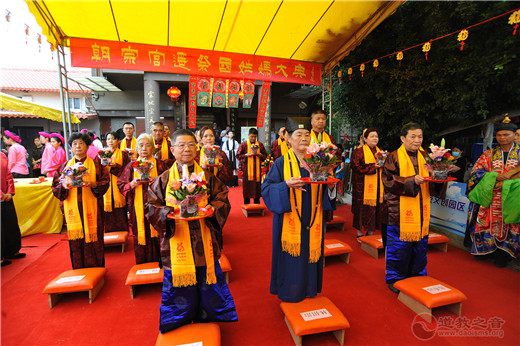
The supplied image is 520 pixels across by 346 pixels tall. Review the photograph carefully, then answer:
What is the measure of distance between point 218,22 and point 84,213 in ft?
13.1

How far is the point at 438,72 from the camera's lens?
5.91 m

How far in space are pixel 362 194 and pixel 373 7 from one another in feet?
11.2

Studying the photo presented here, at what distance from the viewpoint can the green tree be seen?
5098 mm

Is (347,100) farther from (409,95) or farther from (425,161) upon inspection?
(425,161)

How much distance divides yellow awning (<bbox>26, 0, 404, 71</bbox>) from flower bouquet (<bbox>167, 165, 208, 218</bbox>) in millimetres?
3703

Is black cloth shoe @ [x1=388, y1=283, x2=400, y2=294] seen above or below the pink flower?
below

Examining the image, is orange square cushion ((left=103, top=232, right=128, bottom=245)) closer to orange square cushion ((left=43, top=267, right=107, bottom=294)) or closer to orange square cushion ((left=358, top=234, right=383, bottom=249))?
orange square cushion ((left=43, top=267, right=107, bottom=294))

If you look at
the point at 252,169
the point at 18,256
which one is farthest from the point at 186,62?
the point at 18,256

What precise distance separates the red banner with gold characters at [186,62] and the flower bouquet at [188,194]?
4.05 m

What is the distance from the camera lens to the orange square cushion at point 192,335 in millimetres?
2172

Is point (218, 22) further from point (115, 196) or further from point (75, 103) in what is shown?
point (75, 103)

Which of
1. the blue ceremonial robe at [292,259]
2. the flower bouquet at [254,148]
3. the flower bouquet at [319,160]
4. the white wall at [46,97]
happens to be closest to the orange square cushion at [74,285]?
the blue ceremonial robe at [292,259]

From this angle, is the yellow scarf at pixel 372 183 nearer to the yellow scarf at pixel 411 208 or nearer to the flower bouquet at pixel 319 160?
the yellow scarf at pixel 411 208

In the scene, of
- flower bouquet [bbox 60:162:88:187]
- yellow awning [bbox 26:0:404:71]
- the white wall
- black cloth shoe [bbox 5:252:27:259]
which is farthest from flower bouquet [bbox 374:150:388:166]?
the white wall
